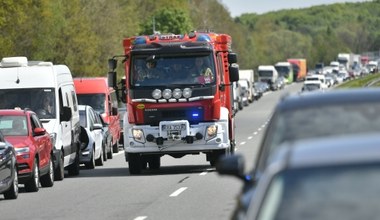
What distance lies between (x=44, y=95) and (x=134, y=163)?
2252 millimetres

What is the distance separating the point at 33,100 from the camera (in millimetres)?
27453

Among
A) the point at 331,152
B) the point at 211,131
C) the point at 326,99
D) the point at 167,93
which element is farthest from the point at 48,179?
the point at 331,152

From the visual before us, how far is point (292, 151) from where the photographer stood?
6.46m

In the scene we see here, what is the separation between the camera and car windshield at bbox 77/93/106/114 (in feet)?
127

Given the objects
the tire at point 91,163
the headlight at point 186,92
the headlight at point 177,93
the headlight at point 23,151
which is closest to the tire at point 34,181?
the headlight at point 23,151

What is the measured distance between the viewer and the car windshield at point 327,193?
239 inches

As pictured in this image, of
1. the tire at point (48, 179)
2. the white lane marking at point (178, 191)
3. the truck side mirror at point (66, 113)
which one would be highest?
the truck side mirror at point (66, 113)

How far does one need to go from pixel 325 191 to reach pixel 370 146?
0.43 metres

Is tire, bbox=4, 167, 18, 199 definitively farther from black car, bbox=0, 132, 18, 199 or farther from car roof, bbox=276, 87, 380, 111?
car roof, bbox=276, 87, 380, 111

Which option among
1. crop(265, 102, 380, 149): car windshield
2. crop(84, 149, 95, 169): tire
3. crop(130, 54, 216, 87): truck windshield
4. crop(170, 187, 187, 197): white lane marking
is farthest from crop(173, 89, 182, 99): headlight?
crop(265, 102, 380, 149): car windshield

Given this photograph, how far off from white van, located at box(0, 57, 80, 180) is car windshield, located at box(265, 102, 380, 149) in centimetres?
1854

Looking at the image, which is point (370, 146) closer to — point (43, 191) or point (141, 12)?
point (43, 191)

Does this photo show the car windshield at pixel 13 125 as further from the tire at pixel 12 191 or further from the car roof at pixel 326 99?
the car roof at pixel 326 99

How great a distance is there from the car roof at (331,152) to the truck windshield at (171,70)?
1943 cm
